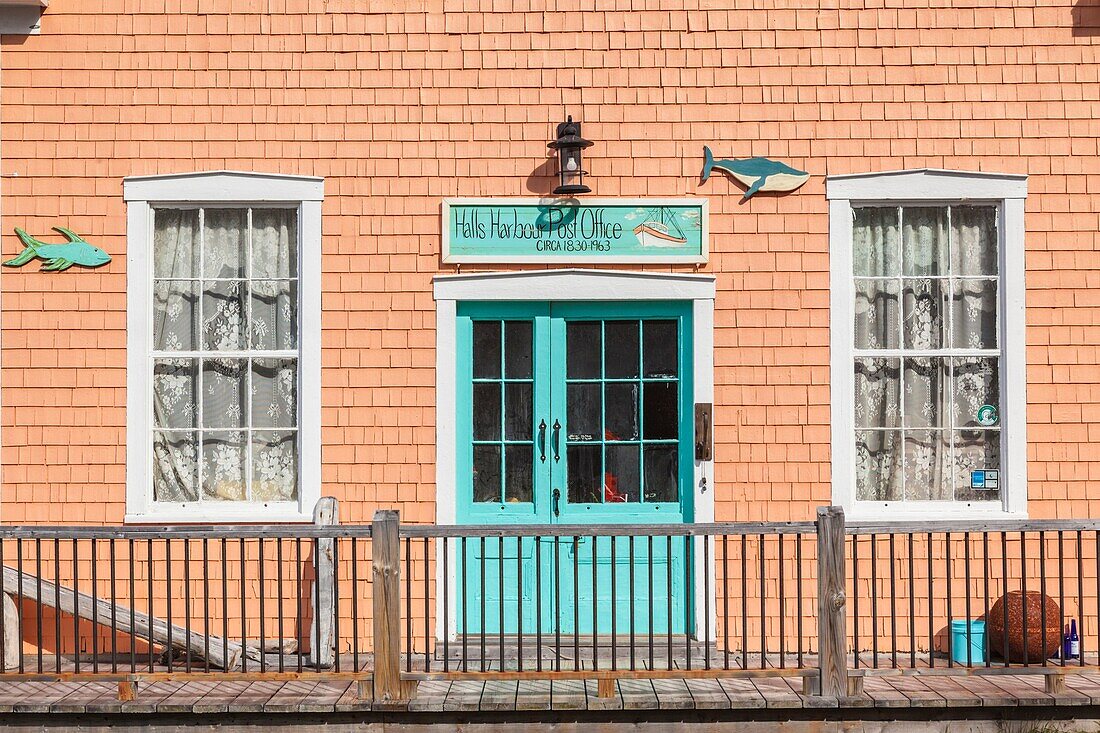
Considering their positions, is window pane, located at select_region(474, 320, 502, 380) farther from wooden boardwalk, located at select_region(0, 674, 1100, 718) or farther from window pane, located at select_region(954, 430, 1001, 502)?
window pane, located at select_region(954, 430, 1001, 502)

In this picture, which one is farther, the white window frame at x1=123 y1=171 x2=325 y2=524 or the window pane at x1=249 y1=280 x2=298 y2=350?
the window pane at x1=249 y1=280 x2=298 y2=350

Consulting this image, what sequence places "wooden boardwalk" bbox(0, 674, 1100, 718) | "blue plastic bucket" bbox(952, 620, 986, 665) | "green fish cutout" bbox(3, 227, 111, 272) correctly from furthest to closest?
"green fish cutout" bbox(3, 227, 111, 272) < "blue plastic bucket" bbox(952, 620, 986, 665) < "wooden boardwalk" bbox(0, 674, 1100, 718)

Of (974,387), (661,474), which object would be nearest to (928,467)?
(974,387)

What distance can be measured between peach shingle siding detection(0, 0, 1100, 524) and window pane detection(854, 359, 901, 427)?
31 cm

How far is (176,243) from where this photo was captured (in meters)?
7.38

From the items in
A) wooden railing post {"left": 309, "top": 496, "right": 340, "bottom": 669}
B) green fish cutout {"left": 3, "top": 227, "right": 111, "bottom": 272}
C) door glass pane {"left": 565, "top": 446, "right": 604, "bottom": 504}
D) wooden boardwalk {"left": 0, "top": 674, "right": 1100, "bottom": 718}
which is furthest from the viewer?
door glass pane {"left": 565, "top": 446, "right": 604, "bottom": 504}

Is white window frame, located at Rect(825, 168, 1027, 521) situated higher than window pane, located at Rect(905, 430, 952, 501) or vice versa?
white window frame, located at Rect(825, 168, 1027, 521)

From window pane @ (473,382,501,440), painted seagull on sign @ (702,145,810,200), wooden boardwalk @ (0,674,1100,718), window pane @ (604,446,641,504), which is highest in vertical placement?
painted seagull on sign @ (702,145,810,200)

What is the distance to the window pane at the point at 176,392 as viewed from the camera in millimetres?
7359

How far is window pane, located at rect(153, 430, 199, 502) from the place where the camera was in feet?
24.1

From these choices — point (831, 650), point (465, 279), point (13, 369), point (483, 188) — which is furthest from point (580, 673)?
point (13, 369)

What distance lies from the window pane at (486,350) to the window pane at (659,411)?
0.93 m

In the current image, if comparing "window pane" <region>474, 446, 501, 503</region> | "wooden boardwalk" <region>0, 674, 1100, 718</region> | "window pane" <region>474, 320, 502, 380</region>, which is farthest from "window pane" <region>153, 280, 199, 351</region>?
"wooden boardwalk" <region>0, 674, 1100, 718</region>

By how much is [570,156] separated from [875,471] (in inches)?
106
